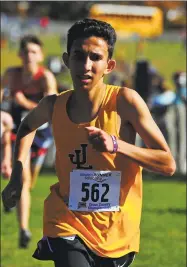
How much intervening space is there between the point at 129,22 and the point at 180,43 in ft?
103

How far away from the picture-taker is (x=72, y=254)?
448 cm

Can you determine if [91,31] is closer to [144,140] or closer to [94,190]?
[144,140]

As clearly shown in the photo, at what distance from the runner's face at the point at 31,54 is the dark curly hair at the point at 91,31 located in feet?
13.8

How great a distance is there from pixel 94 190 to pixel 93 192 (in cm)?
1

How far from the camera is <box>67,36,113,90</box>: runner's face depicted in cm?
439

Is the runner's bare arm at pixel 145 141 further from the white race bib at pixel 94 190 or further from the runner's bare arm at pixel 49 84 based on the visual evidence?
the runner's bare arm at pixel 49 84

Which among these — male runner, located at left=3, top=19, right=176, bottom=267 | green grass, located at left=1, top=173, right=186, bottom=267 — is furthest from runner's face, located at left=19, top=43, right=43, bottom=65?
male runner, located at left=3, top=19, right=176, bottom=267

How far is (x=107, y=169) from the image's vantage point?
177 inches

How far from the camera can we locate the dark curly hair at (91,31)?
177 inches

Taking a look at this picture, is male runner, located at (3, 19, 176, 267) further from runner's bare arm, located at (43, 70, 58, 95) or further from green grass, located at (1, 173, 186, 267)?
runner's bare arm, located at (43, 70, 58, 95)

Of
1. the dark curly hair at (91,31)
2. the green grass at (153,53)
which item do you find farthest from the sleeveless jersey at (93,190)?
the green grass at (153,53)

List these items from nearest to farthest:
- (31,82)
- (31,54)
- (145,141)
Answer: (145,141) → (31,54) → (31,82)

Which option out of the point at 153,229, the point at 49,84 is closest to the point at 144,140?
the point at 49,84

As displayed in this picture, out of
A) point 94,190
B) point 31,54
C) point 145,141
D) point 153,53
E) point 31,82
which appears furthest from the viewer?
point 153,53
